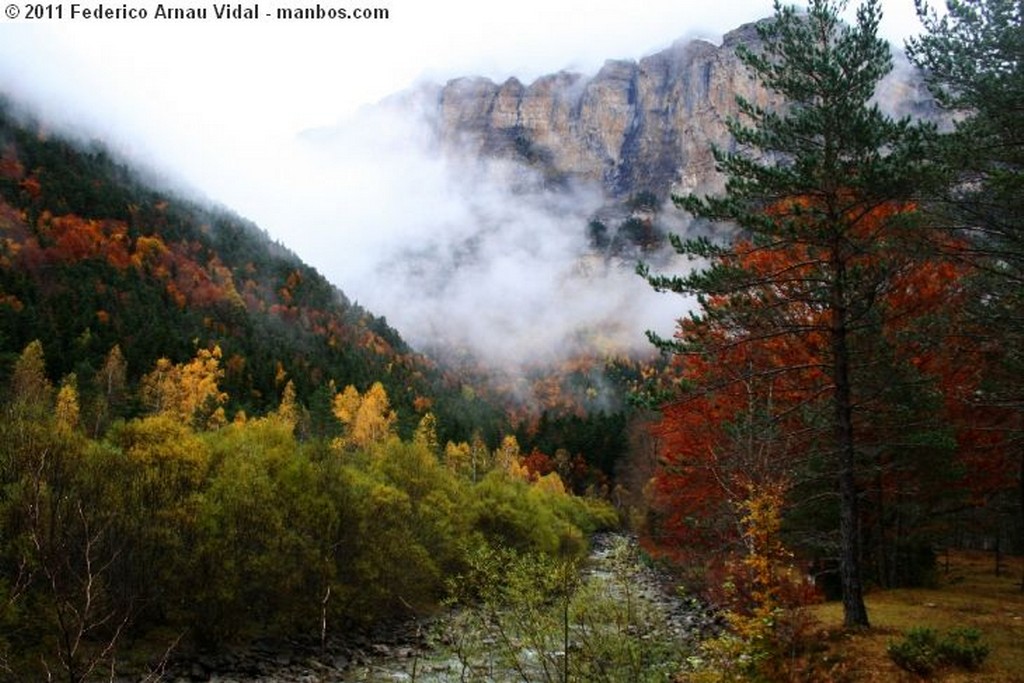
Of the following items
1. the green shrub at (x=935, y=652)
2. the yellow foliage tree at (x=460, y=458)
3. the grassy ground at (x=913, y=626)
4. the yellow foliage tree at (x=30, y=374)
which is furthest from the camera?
the yellow foliage tree at (x=460, y=458)

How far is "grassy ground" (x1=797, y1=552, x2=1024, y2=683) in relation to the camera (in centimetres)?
1302

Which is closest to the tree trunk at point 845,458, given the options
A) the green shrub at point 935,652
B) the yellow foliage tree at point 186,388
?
the green shrub at point 935,652

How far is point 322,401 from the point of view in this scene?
259 feet

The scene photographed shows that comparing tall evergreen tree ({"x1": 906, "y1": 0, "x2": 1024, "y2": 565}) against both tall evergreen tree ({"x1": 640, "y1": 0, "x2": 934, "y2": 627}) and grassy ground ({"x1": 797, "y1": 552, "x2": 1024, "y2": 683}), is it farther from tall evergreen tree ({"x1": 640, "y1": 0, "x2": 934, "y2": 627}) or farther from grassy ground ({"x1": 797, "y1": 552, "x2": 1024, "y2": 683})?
grassy ground ({"x1": 797, "y1": 552, "x2": 1024, "y2": 683})

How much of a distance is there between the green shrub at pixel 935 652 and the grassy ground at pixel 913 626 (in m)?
0.19

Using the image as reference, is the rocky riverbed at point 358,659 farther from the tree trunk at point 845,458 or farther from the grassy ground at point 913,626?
the tree trunk at point 845,458

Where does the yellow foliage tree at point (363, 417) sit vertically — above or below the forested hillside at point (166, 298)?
below

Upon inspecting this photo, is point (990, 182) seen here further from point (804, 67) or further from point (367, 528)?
point (367, 528)

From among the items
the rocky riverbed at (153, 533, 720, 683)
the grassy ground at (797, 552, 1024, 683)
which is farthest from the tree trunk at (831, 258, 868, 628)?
the rocky riverbed at (153, 533, 720, 683)

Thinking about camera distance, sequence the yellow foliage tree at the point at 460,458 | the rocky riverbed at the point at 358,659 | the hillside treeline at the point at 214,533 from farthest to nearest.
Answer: the yellow foliage tree at the point at 460,458 < the rocky riverbed at the point at 358,659 < the hillside treeline at the point at 214,533

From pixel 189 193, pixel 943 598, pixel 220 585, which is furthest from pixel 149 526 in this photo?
pixel 189 193

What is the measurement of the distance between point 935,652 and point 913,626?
3192 mm

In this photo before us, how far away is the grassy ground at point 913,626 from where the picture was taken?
1302 cm

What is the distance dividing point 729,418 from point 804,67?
36.9 ft
